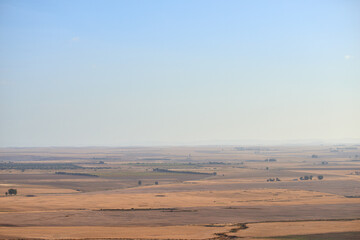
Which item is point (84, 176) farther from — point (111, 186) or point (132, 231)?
point (132, 231)

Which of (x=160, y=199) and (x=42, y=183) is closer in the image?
(x=160, y=199)

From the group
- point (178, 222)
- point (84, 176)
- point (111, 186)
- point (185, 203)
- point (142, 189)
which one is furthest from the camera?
point (84, 176)

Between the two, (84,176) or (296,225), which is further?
(84,176)

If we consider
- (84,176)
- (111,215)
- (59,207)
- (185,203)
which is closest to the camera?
(111,215)

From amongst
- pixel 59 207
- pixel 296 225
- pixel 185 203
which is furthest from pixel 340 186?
pixel 59 207

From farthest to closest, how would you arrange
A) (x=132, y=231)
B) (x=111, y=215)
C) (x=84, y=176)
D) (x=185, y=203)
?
(x=84, y=176), (x=185, y=203), (x=111, y=215), (x=132, y=231)

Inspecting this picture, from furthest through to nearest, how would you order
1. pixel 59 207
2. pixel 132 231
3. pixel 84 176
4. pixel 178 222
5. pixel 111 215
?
pixel 84 176
pixel 59 207
pixel 111 215
pixel 178 222
pixel 132 231

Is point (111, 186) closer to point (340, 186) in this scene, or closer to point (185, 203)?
point (185, 203)

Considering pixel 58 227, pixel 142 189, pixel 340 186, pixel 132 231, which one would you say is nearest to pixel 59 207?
pixel 58 227
